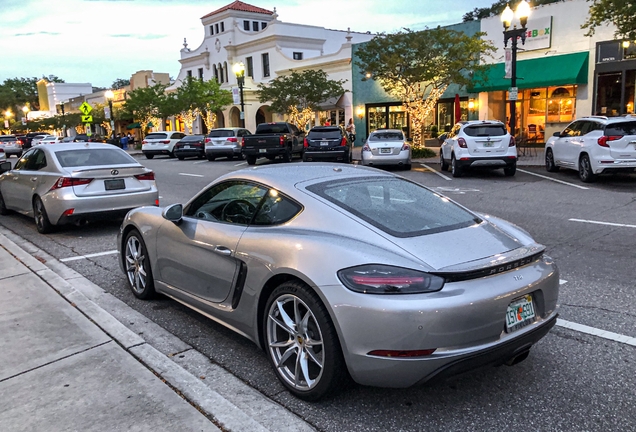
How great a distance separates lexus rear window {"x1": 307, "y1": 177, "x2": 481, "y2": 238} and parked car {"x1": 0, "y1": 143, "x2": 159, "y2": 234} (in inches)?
241

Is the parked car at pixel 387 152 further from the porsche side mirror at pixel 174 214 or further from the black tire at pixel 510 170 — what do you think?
the porsche side mirror at pixel 174 214

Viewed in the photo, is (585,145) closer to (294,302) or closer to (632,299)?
(632,299)

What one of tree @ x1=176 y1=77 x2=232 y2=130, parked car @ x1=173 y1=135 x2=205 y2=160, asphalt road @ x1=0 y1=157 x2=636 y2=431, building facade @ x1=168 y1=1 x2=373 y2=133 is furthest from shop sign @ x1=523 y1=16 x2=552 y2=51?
tree @ x1=176 y1=77 x2=232 y2=130

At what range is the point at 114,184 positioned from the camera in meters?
9.09

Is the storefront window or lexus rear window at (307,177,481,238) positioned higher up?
the storefront window

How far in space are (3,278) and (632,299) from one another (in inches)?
270

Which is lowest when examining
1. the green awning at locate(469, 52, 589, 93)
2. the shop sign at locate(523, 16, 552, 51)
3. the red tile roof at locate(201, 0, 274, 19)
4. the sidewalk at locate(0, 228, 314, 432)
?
the sidewalk at locate(0, 228, 314, 432)

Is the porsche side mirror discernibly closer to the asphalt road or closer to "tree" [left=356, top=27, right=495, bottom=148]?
the asphalt road

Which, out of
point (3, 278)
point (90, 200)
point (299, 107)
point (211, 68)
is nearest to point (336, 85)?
point (299, 107)

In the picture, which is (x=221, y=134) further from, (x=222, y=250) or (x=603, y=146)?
(x=222, y=250)

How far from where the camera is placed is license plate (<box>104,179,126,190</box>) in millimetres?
9031

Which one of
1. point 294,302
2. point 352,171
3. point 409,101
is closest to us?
point 294,302

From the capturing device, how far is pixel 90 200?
29.0 ft

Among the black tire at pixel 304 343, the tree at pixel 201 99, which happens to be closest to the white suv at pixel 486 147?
the black tire at pixel 304 343
